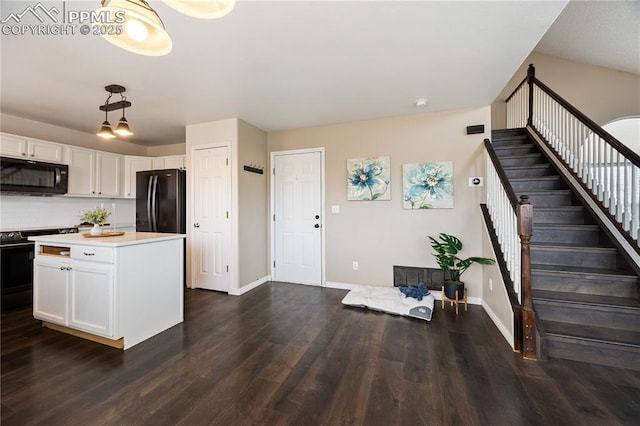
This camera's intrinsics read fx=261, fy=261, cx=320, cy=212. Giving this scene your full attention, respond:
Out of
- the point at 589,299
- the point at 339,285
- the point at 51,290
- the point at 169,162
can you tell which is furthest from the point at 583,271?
the point at 169,162

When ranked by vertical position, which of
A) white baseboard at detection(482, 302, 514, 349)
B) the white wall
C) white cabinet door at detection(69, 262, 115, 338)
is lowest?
white baseboard at detection(482, 302, 514, 349)

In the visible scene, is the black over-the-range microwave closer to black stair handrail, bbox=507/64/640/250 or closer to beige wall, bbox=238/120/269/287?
beige wall, bbox=238/120/269/287

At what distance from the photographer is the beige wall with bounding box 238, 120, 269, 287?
375cm

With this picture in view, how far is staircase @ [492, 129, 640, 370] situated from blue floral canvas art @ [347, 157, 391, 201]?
5.31 ft

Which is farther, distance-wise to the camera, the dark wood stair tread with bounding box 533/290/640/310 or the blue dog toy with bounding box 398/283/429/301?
the blue dog toy with bounding box 398/283/429/301

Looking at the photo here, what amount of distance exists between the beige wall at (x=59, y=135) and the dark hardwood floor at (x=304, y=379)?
8.63 ft

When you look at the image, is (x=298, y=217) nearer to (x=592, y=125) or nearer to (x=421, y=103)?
(x=421, y=103)

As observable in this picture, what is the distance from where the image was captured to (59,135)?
13.3 feet

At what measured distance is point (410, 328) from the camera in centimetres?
262

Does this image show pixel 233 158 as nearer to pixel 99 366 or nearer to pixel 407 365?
pixel 99 366

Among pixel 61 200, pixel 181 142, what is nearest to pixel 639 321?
pixel 181 142

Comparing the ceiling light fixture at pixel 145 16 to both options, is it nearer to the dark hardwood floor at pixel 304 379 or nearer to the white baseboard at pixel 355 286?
the dark hardwood floor at pixel 304 379

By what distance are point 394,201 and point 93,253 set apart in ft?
11.1

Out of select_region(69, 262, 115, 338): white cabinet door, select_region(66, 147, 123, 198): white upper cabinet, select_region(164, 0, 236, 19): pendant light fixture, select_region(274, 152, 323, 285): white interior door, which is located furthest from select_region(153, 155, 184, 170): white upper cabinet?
select_region(164, 0, 236, 19): pendant light fixture
